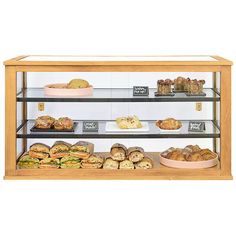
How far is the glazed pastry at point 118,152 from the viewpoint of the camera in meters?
6.91

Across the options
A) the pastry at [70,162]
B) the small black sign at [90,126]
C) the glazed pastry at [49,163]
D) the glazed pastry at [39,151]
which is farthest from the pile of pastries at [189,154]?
the glazed pastry at [39,151]

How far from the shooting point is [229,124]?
674 cm

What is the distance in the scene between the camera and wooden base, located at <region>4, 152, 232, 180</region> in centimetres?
677

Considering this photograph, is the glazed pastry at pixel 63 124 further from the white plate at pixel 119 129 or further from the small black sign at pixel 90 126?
the white plate at pixel 119 129

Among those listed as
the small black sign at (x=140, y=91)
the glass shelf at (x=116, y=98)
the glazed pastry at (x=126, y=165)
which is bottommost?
the glazed pastry at (x=126, y=165)

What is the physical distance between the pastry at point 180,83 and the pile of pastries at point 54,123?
1196 millimetres

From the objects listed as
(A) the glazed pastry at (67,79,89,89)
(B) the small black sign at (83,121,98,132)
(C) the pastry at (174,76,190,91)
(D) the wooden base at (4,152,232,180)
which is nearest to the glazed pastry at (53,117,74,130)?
(B) the small black sign at (83,121,98,132)

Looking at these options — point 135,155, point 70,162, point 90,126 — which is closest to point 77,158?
point 70,162

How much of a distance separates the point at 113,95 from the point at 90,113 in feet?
1.23

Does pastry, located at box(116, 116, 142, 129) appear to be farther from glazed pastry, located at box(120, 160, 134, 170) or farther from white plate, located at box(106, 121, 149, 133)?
glazed pastry, located at box(120, 160, 134, 170)
